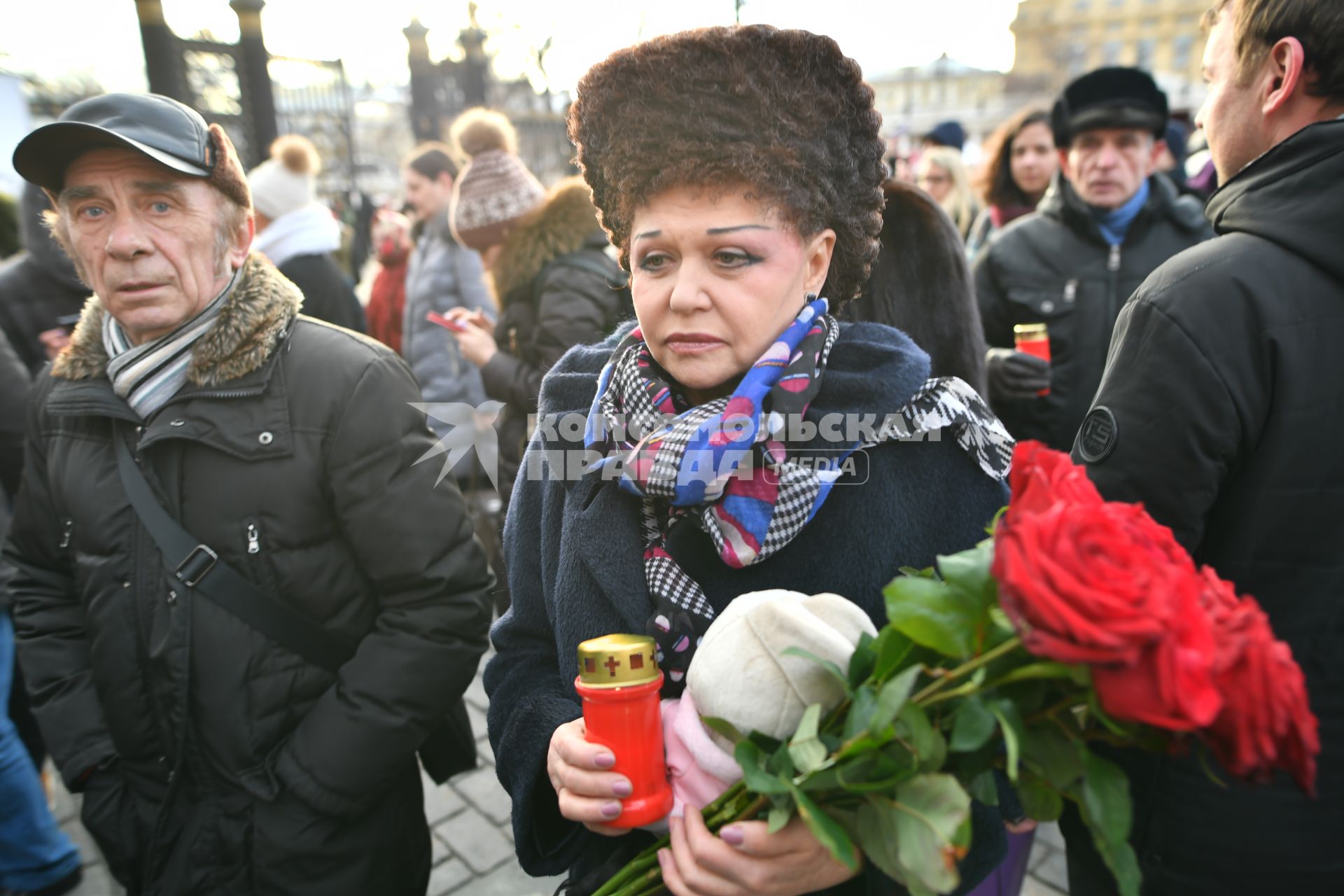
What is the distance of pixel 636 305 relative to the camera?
1.40 meters

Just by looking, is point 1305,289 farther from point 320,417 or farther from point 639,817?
point 320,417

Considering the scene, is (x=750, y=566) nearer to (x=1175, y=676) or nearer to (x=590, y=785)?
(x=590, y=785)

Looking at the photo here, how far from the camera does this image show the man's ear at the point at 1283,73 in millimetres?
1413

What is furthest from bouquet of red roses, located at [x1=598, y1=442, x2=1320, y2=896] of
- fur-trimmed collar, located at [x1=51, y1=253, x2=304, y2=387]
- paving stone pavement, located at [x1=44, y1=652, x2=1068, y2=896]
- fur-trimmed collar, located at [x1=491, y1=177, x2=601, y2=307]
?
fur-trimmed collar, located at [x1=491, y1=177, x2=601, y2=307]

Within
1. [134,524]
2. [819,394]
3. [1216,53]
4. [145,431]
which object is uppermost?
[1216,53]

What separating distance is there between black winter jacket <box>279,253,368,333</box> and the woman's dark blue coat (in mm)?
3031

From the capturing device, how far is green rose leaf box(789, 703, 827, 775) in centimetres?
96

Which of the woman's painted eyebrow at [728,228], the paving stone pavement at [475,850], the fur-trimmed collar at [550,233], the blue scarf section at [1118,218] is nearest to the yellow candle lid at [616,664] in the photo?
the woman's painted eyebrow at [728,228]

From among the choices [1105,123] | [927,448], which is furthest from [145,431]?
[1105,123]

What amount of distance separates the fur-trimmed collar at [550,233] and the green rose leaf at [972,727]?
2740mm

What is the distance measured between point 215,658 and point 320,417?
1.82 feet

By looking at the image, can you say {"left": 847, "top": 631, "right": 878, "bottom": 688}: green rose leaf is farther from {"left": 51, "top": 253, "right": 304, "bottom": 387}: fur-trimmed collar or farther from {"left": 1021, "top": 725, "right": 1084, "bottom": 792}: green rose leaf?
{"left": 51, "top": 253, "right": 304, "bottom": 387}: fur-trimmed collar

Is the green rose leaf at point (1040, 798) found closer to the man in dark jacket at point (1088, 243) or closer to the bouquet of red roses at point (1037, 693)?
the bouquet of red roses at point (1037, 693)

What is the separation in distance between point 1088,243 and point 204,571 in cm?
320
